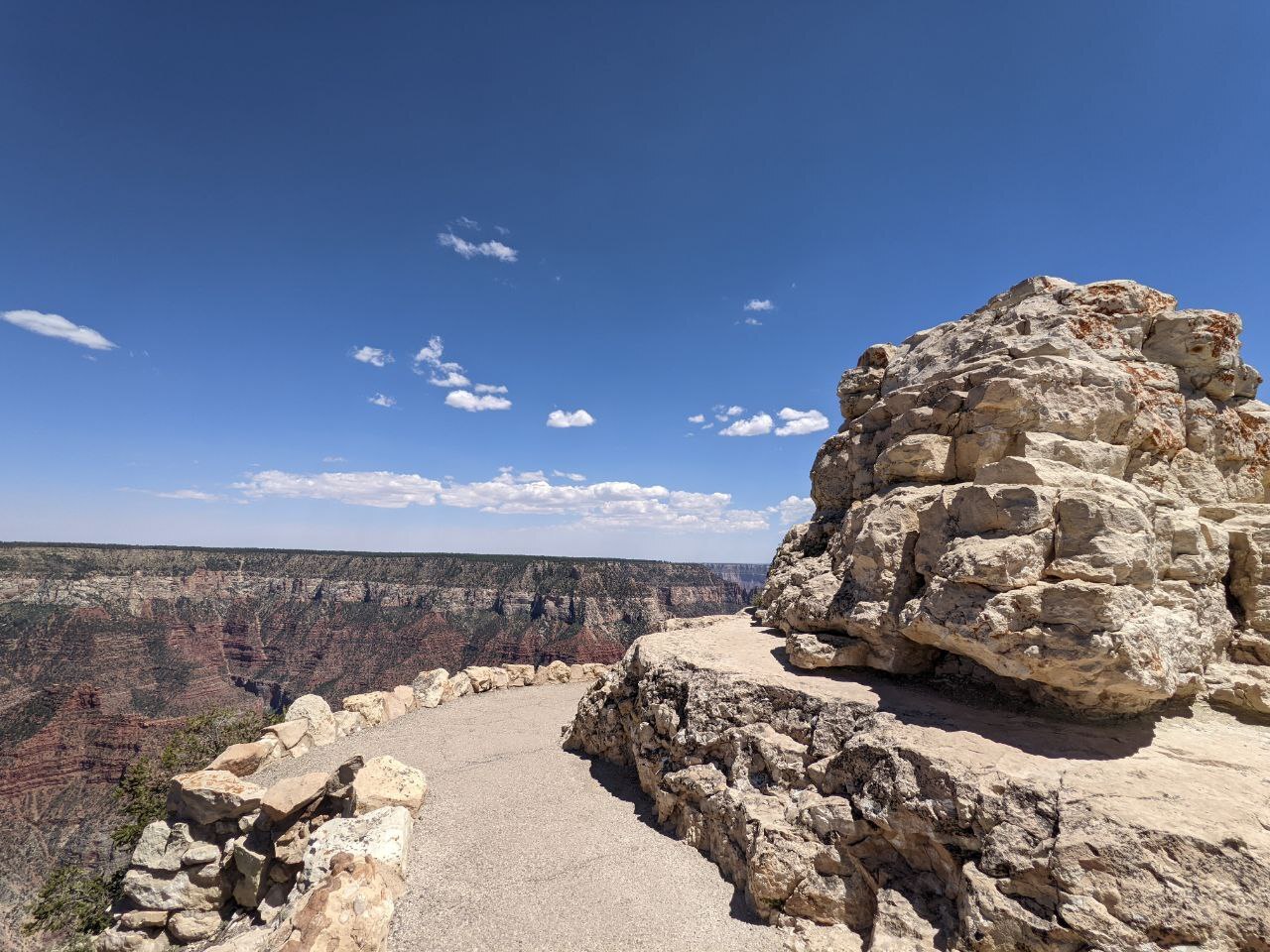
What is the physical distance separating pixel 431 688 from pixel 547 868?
12.2 metres

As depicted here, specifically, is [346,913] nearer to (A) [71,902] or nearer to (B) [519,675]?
(B) [519,675]

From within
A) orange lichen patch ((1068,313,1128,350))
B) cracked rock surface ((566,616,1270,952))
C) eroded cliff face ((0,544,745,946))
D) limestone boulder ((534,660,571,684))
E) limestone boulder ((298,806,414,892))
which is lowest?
eroded cliff face ((0,544,745,946))

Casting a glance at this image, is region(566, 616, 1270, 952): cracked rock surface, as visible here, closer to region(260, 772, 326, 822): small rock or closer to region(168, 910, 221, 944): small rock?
region(260, 772, 326, 822): small rock

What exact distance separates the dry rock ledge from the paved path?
77 centimetres

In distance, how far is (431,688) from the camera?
19.8m

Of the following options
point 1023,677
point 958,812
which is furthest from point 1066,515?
point 958,812

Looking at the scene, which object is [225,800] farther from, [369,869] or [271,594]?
[271,594]

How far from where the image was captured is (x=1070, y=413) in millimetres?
9578

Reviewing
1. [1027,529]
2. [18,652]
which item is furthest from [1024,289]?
[18,652]

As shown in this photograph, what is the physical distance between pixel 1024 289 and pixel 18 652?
117 m

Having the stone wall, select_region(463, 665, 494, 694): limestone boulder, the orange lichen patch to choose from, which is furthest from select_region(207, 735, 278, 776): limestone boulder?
the orange lichen patch

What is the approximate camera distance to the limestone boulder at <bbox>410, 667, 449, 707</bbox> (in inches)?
763

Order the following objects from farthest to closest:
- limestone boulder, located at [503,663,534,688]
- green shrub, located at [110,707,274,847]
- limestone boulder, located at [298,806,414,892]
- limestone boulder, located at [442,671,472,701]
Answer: limestone boulder, located at [503,663,534,688] → limestone boulder, located at [442,671,472,701] → green shrub, located at [110,707,274,847] → limestone boulder, located at [298,806,414,892]

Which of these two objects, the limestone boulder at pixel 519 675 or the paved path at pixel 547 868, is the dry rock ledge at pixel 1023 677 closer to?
the paved path at pixel 547 868
